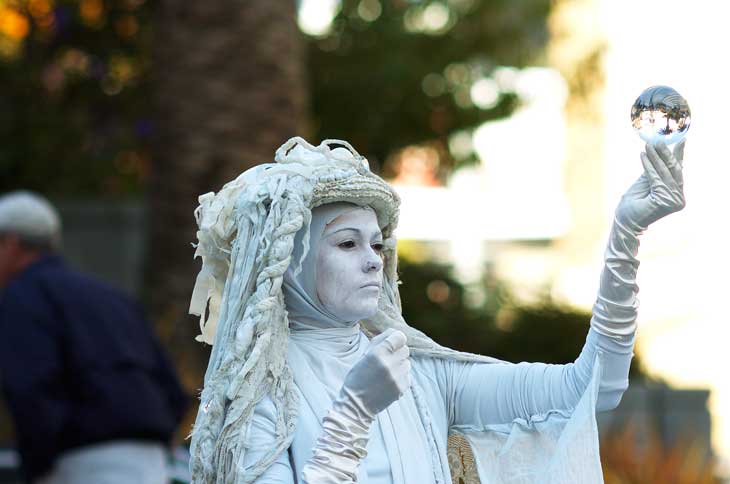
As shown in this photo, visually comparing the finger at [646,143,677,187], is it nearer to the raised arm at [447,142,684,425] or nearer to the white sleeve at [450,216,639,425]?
the raised arm at [447,142,684,425]

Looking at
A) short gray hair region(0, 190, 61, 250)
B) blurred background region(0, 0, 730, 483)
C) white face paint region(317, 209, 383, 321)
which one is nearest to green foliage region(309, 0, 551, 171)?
blurred background region(0, 0, 730, 483)

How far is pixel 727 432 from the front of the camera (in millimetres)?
14812

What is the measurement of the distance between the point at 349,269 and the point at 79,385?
2.94 metres

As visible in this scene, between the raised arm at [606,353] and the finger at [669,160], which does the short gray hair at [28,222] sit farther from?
the finger at [669,160]

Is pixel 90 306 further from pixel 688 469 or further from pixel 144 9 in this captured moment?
pixel 144 9

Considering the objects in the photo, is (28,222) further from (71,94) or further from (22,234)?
(71,94)

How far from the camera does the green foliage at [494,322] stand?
1087 cm

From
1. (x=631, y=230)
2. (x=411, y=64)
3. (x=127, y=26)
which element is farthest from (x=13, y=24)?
(x=631, y=230)

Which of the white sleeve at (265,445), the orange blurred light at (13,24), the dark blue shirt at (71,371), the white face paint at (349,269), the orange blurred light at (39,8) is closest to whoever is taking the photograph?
the white sleeve at (265,445)

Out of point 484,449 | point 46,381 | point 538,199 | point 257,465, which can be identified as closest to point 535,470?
point 484,449

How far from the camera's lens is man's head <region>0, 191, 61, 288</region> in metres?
6.39

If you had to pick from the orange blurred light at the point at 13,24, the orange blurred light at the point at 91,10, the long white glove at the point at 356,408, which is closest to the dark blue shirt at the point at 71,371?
the long white glove at the point at 356,408

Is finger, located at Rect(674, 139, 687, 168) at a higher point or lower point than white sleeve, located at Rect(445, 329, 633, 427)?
higher

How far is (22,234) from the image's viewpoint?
6.41 metres
